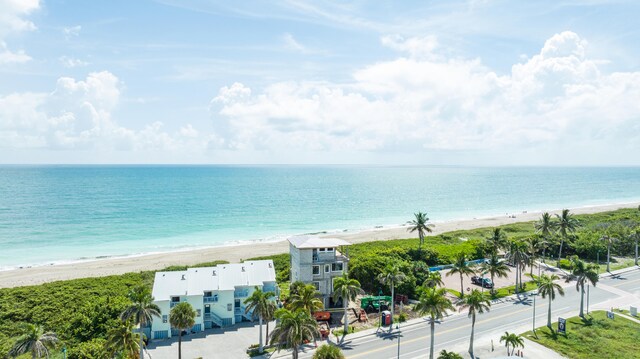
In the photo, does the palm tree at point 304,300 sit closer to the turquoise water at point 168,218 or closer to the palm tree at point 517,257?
the palm tree at point 517,257

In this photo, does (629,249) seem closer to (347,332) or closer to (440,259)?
(440,259)

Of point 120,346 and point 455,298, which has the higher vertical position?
point 120,346

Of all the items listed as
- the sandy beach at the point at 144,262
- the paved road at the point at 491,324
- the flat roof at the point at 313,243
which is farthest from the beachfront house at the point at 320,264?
the sandy beach at the point at 144,262

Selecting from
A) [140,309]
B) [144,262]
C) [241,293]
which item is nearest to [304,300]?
[241,293]

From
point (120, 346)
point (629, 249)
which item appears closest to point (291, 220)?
point (629, 249)

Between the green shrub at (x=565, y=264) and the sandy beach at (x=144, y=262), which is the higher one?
the green shrub at (x=565, y=264)

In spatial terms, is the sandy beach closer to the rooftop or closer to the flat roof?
the rooftop
